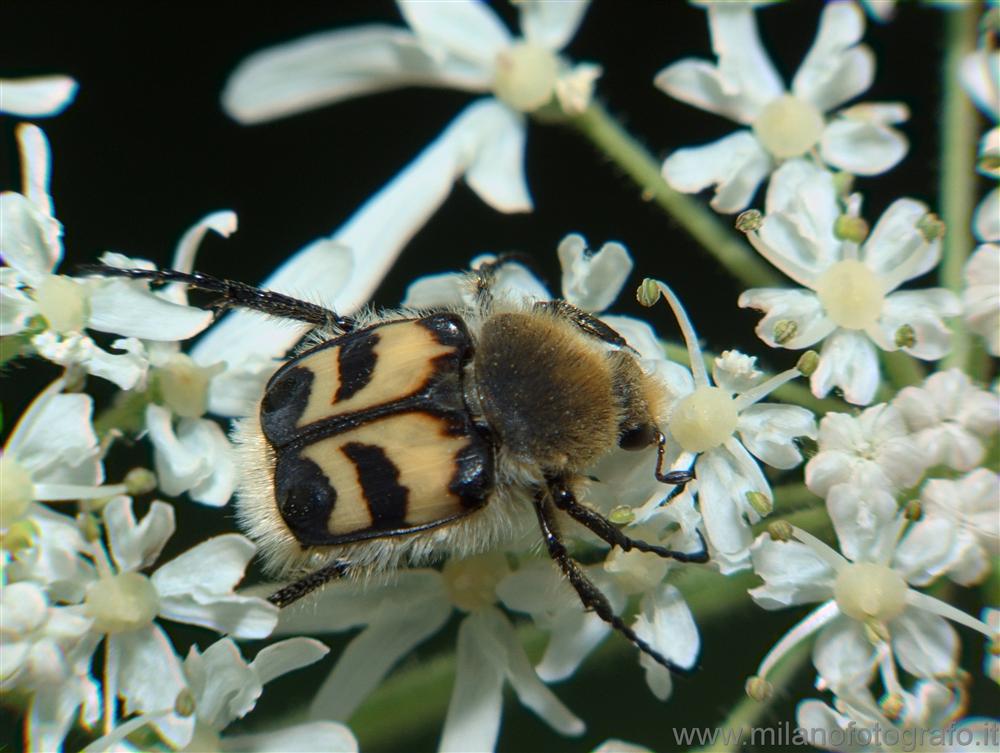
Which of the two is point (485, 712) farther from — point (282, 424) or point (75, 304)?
point (75, 304)

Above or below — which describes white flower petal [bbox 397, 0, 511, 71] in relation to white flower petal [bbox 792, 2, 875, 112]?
below

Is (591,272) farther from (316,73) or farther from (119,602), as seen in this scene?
(316,73)

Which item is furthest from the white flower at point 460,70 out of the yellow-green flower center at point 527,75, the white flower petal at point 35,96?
the white flower petal at point 35,96

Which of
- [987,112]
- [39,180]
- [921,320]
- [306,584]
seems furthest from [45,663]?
[987,112]

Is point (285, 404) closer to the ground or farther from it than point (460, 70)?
closer to the ground

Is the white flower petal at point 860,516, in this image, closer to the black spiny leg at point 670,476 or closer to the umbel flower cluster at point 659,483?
the umbel flower cluster at point 659,483

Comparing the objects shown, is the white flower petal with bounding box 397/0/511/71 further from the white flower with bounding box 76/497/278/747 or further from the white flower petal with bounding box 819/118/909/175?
the white flower with bounding box 76/497/278/747

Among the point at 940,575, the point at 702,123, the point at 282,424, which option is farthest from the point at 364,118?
the point at 940,575

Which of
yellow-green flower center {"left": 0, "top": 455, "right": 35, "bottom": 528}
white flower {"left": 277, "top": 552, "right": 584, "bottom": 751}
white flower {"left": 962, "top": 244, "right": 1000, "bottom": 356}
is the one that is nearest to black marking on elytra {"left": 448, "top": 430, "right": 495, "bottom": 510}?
white flower {"left": 277, "top": 552, "right": 584, "bottom": 751}
